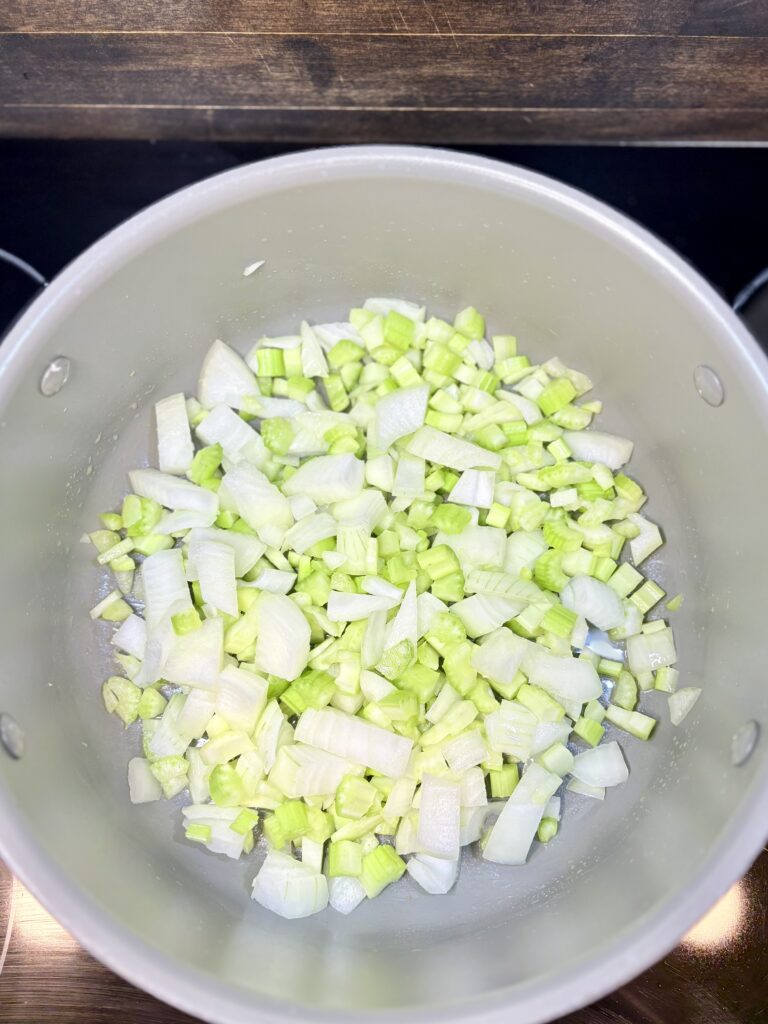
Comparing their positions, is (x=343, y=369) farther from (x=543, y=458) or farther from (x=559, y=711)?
(x=559, y=711)

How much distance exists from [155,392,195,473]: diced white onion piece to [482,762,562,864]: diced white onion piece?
677 millimetres

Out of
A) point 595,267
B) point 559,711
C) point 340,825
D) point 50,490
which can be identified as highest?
point 595,267

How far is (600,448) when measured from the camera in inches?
49.3

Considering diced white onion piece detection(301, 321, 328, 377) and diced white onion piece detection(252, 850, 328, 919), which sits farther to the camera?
diced white onion piece detection(301, 321, 328, 377)

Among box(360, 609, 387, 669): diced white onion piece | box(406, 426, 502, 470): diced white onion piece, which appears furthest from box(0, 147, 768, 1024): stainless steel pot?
box(360, 609, 387, 669): diced white onion piece

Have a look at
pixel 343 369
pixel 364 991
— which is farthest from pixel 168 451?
pixel 364 991

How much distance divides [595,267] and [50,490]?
0.80 meters

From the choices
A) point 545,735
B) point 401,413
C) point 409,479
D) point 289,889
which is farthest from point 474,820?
point 401,413

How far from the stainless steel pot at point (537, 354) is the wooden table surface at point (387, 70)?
210mm

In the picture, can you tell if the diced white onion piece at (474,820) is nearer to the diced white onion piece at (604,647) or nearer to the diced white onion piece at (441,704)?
the diced white onion piece at (441,704)

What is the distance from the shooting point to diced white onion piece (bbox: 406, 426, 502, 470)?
1218mm

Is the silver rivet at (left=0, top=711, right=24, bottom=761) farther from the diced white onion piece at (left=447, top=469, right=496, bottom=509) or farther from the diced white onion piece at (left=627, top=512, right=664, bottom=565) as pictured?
the diced white onion piece at (left=627, top=512, right=664, bottom=565)

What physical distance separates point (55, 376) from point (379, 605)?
526 millimetres

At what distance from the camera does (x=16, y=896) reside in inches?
43.7
